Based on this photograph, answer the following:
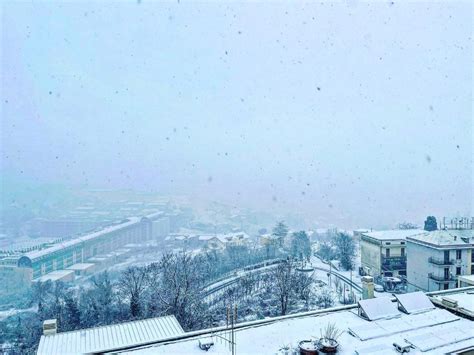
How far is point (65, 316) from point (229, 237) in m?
32.6

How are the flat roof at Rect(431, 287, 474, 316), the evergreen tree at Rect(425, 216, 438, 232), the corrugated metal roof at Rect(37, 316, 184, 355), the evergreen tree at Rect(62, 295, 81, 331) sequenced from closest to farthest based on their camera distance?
the corrugated metal roof at Rect(37, 316, 184, 355), the flat roof at Rect(431, 287, 474, 316), the evergreen tree at Rect(62, 295, 81, 331), the evergreen tree at Rect(425, 216, 438, 232)

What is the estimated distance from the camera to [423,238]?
1978cm

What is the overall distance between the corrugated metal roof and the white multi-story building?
647 inches

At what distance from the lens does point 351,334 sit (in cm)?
560

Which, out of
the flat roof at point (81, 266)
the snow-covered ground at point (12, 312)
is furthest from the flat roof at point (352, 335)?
the flat roof at point (81, 266)

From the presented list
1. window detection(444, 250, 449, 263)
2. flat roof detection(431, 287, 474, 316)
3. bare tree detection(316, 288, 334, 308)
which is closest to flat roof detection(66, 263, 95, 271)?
bare tree detection(316, 288, 334, 308)

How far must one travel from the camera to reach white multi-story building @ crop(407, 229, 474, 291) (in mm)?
18203

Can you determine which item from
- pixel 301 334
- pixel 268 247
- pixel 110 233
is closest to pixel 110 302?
pixel 301 334

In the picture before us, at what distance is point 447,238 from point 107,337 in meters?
18.5

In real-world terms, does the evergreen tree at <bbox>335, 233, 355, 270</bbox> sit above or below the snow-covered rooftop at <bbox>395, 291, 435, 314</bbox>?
below

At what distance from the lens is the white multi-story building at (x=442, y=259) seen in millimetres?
18203

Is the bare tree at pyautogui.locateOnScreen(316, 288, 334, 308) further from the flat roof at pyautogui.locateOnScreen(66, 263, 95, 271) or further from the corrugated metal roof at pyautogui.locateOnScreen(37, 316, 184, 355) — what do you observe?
the flat roof at pyautogui.locateOnScreen(66, 263, 95, 271)

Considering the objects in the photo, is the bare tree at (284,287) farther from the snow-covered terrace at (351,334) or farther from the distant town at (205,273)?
the snow-covered terrace at (351,334)

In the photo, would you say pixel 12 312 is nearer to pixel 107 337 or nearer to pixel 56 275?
pixel 56 275
